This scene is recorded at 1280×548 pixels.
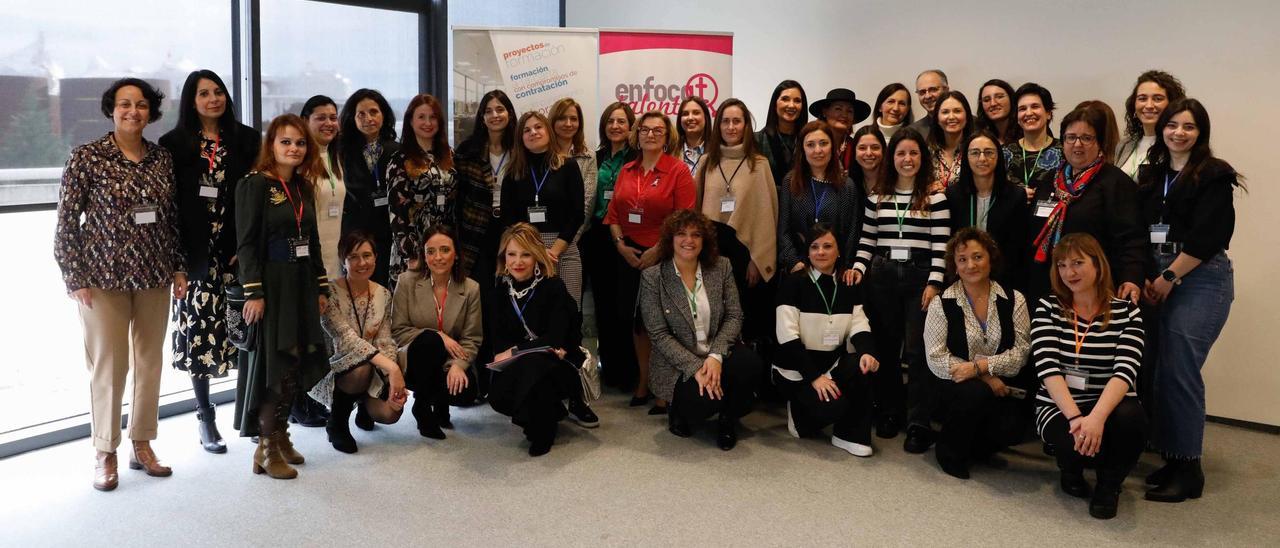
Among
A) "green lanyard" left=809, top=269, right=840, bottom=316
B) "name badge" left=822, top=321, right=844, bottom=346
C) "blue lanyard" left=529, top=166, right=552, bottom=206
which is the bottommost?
"name badge" left=822, top=321, right=844, bottom=346

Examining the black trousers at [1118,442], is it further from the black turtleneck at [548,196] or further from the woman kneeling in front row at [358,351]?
the woman kneeling in front row at [358,351]

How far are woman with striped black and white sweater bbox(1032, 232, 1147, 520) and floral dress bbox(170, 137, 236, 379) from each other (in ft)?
10.1

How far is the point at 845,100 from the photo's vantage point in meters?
4.83

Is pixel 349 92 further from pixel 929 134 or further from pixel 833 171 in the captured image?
pixel 929 134

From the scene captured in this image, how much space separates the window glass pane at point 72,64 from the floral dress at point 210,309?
0.93 meters

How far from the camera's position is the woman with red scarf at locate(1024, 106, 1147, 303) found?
11.4 ft

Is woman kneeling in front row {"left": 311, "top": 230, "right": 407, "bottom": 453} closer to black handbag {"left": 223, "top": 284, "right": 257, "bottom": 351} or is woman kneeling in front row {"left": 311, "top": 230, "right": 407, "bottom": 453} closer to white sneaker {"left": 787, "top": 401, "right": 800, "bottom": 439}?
black handbag {"left": 223, "top": 284, "right": 257, "bottom": 351}

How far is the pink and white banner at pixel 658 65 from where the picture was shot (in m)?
5.46

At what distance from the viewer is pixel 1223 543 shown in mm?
3055

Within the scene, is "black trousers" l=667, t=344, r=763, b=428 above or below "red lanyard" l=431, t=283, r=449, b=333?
below

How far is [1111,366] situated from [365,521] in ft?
8.61

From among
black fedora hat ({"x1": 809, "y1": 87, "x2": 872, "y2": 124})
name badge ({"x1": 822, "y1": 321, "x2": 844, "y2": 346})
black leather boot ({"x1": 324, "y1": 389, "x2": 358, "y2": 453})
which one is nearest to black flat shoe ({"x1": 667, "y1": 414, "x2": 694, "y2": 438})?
name badge ({"x1": 822, "y1": 321, "x2": 844, "y2": 346})

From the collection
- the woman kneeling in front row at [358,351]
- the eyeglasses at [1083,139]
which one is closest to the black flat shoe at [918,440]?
the eyeglasses at [1083,139]

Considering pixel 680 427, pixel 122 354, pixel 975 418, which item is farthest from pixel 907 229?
pixel 122 354
